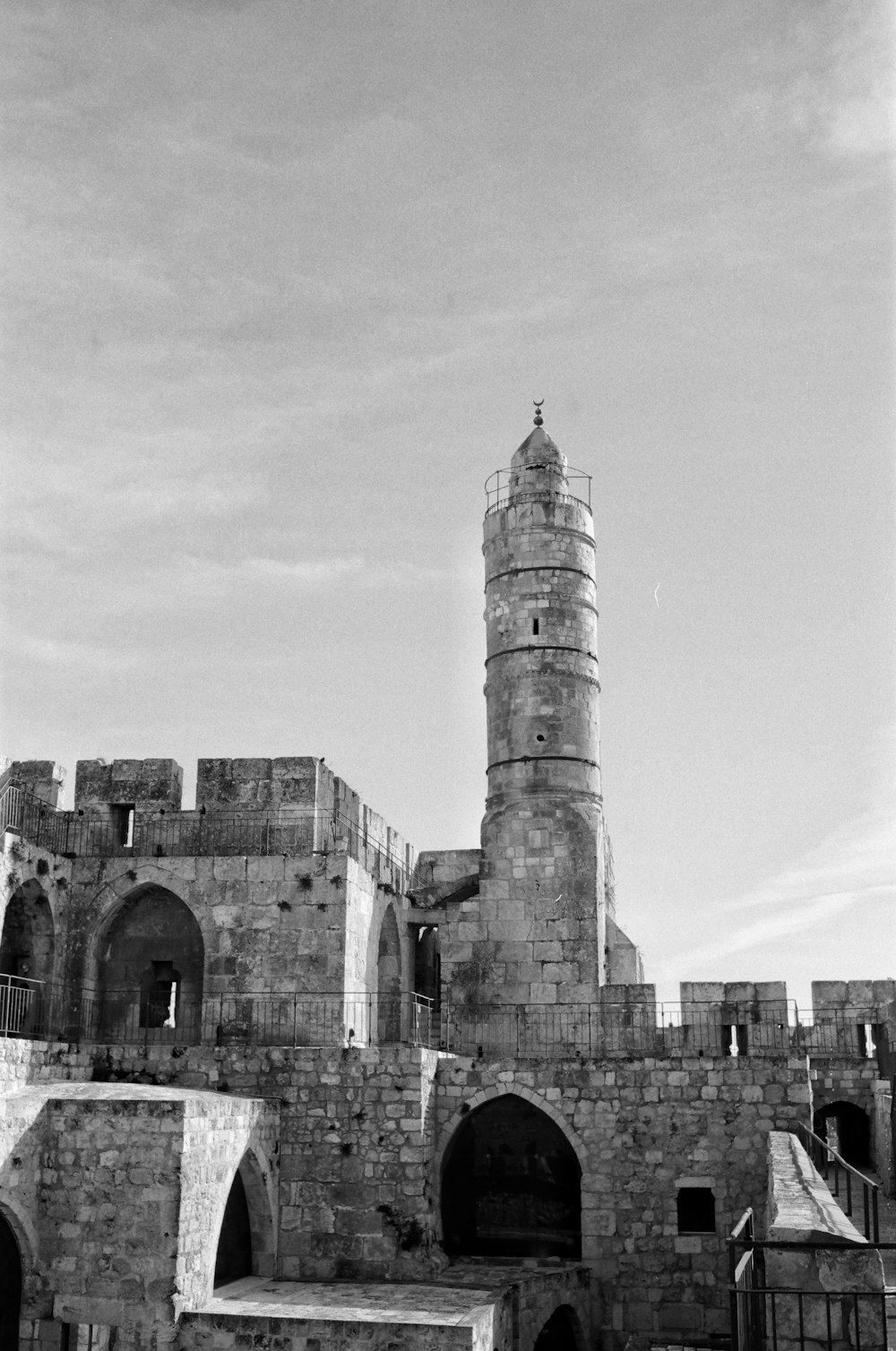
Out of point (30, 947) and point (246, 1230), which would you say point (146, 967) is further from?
point (246, 1230)

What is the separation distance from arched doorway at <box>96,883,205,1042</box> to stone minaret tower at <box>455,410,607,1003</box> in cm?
442

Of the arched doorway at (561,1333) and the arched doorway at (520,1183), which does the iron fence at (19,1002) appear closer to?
the arched doorway at (520,1183)

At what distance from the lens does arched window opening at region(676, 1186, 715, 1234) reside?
56.8ft

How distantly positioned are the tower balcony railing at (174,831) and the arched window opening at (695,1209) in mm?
6747

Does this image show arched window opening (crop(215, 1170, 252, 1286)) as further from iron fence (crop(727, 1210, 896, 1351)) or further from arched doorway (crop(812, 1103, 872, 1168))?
arched doorway (crop(812, 1103, 872, 1168))

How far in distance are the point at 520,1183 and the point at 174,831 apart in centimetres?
780

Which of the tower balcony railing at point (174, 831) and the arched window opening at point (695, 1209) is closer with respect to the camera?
the arched window opening at point (695, 1209)

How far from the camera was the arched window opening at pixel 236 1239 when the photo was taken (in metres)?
17.9

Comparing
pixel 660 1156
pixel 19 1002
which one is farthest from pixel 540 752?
pixel 19 1002

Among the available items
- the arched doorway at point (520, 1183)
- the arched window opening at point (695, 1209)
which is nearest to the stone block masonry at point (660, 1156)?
the arched window opening at point (695, 1209)

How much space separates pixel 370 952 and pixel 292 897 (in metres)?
2.06

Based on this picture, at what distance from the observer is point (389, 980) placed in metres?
23.4

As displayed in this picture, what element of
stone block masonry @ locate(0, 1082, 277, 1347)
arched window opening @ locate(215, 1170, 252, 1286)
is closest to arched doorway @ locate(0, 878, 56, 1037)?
arched window opening @ locate(215, 1170, 252, 1286)

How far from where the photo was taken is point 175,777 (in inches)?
866
